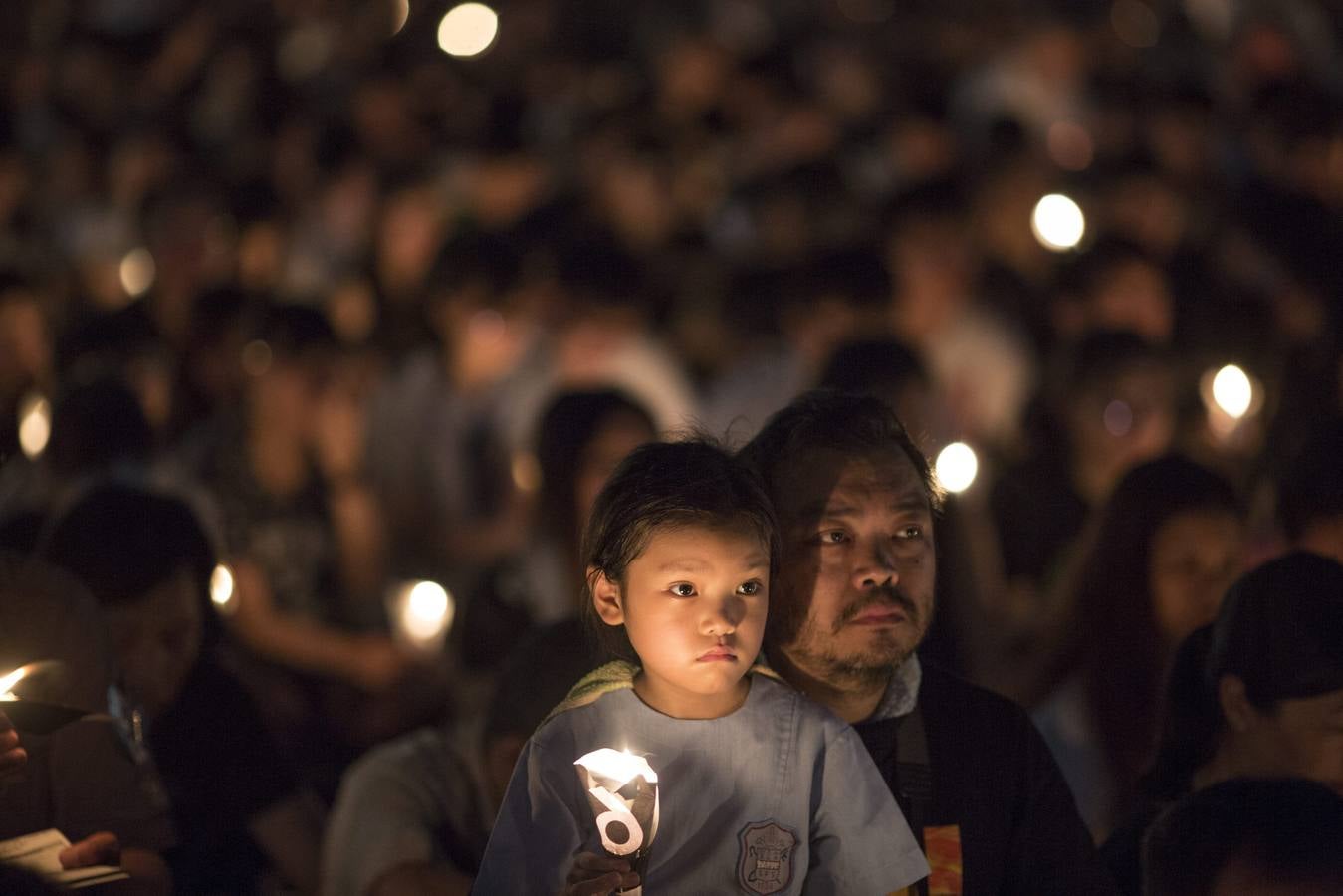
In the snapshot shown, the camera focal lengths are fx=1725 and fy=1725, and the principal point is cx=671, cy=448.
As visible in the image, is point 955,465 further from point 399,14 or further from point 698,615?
point 399,14

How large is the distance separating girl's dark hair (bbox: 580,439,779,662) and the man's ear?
3.47 ft

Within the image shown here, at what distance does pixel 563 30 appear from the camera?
17234 millimetres

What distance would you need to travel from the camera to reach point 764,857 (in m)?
2.70

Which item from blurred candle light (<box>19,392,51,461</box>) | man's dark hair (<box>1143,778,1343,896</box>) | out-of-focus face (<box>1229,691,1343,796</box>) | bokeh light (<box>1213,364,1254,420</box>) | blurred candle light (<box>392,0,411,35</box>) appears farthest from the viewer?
blurred candle light (<box>392,0,411,35</box>)

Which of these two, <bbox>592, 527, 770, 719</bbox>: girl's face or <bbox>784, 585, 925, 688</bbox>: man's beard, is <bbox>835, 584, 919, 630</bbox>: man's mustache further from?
<bbox>592, 527, 770, 719</bbox>: girl's face

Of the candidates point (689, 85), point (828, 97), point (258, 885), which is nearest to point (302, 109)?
point (689, 85)

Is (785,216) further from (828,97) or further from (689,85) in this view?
(828,97)

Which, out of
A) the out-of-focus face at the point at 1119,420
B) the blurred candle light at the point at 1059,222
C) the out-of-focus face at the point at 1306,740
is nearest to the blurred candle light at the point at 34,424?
the out-of-focus face at the point at 1119,420

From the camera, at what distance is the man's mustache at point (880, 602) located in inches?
115

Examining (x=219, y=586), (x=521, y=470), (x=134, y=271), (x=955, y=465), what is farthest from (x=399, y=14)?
(x=219, y=586)

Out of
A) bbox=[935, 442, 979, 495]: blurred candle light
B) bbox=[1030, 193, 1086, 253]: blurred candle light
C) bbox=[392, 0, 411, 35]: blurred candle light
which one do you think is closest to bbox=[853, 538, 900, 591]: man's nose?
bbox=[935, 442, 979, 495]: blurred candle light

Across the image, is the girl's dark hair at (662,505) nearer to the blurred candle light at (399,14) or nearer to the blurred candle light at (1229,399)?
the blurred candle light at (1229,399)

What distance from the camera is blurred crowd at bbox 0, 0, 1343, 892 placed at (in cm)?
443

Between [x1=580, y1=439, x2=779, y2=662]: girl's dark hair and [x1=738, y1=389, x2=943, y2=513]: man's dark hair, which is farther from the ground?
[x1=738, y1=389, x2=943, y2=513]: man's dark hair
